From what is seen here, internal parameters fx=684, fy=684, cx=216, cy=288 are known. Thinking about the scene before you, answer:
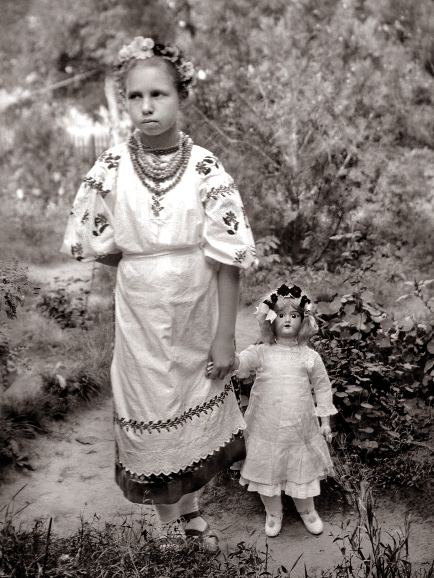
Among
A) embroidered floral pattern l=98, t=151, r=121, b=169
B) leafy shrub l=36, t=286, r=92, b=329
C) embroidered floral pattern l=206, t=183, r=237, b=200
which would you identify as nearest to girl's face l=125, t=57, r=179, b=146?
embroidered floral pattern l=98, t=151, r=121, b=169

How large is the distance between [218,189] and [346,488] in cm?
146

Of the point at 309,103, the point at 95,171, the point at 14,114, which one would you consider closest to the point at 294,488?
the point at 95,171

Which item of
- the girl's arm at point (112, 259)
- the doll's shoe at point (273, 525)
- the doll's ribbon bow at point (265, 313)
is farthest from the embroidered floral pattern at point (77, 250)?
the doll's shoe at point (273, 525)

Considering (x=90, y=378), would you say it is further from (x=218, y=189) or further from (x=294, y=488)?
(x=218, y=189)

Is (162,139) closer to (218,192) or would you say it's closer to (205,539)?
(218,192)

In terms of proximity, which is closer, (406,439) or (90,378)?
(406,439)

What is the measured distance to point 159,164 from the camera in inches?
90.2

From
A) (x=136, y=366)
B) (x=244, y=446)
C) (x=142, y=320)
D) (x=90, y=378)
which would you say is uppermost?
(x=142, y=320)

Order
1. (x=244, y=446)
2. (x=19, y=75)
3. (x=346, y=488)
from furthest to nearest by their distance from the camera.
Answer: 1. (x=19, y=75)
2. (x=346, y=488)
3. (x=244, y=446)

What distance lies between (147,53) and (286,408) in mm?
1431

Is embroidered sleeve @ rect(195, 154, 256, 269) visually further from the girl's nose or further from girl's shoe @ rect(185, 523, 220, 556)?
girl's shoe @ rect(185, 523, 220, 556)

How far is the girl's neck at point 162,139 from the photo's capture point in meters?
2.31

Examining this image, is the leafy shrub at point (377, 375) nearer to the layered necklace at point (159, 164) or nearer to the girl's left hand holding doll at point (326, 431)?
the girl's left hand holding doll at point (326, 431)

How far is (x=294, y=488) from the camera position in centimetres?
277
